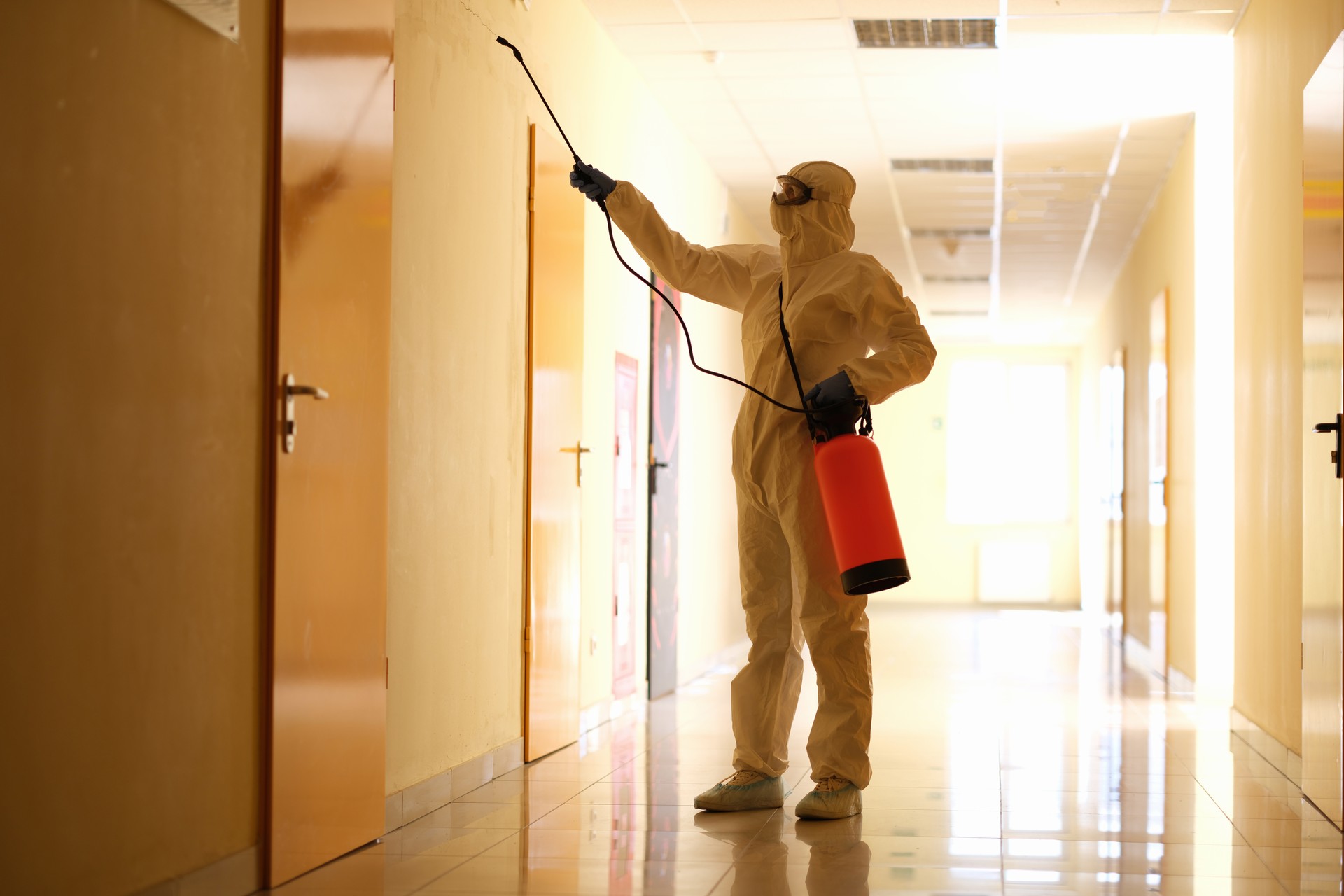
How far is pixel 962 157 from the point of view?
300 inches

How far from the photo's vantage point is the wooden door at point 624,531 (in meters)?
5.64

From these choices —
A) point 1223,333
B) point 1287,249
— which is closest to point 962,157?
point 1223,333

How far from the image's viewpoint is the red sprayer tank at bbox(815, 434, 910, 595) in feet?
10.3

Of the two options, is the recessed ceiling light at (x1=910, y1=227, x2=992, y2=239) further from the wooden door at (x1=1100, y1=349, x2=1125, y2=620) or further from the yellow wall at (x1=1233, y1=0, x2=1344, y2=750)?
the yellow wall at (x1=1233, y1=0, x2=1344, y2=750)

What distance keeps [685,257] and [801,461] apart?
0.68m

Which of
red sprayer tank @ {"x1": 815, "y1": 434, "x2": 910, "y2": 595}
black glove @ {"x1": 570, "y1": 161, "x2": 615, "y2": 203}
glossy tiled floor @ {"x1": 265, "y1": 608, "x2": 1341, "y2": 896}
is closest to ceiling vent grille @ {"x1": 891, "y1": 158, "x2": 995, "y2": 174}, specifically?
glossy tiled floor @ {"x1": 265, "y1": 608, "x2": 1341, "y2": 896}

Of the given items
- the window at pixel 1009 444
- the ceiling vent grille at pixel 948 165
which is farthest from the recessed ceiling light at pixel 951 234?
the window at pixel 1009 444

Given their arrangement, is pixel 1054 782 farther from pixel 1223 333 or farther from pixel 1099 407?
pixel 1099 407

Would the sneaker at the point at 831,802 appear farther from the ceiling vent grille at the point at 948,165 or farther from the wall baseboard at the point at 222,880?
the ceiling vent grille at the point at 948,165

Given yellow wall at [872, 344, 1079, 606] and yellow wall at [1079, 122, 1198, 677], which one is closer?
yellow wall at [1079, 122, 1198, 677]

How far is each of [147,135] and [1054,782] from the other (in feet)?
9.99

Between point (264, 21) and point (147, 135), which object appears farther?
point (264, 21)

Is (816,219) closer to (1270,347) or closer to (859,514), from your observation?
(859,514)

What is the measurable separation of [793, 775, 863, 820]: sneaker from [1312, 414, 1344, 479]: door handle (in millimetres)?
1447
